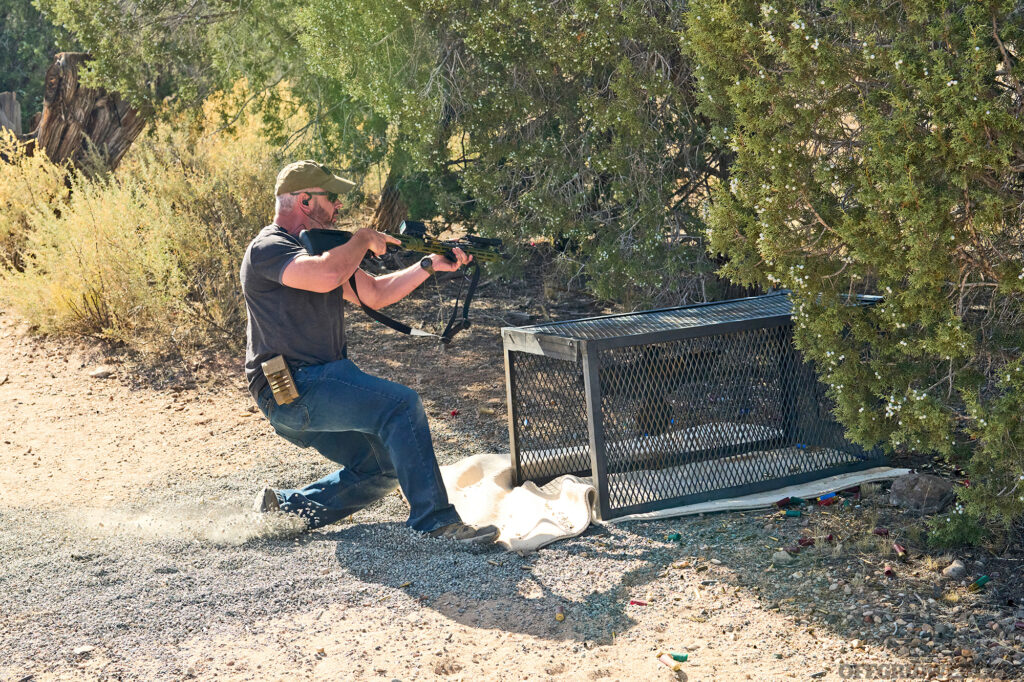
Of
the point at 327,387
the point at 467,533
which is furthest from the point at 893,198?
the point at 327,387

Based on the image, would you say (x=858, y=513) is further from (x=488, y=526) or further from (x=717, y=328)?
(x=488, y=526)

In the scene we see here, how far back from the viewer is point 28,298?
9641 mm

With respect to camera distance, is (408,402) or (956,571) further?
(408,402)

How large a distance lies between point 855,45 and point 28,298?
8.23 meters

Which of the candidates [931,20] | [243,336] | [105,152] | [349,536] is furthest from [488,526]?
[105,152]

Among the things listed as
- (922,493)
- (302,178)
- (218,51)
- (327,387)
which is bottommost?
(922,493)

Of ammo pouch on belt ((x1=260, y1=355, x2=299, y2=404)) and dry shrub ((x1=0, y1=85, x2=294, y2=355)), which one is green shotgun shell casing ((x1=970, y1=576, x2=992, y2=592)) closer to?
ammo pouch on belt ((x1=260, y1=355, x2=299, y2=404))

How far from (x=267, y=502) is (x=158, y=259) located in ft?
15.0

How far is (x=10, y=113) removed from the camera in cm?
1193

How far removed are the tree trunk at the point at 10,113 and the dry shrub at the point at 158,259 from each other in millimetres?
2640

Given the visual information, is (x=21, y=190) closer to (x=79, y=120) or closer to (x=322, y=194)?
(x=79, y=120)

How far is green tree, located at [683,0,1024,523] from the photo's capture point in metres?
3.51

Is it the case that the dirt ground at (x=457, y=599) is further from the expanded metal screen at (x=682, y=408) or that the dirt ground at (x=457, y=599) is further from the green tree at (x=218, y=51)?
the green tree at (x=218, y=51)

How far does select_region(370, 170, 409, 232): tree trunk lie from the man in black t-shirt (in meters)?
5.98
